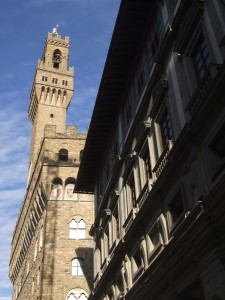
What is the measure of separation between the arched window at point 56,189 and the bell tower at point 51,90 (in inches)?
686

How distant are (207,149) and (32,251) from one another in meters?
30.1

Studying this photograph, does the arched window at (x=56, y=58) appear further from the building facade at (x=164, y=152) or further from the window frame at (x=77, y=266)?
the building facade at (x=164, y=152)

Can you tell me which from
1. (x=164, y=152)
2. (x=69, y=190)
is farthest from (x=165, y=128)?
(x=69, y=190)

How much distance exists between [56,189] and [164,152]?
2280 centimetres

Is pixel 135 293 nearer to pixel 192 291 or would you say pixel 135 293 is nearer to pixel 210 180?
pixel 192 291

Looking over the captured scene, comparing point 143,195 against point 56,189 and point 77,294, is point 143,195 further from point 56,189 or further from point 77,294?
point 56,189

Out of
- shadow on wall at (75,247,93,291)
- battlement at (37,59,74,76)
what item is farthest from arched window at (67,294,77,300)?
battlement at (37,59,74,76)

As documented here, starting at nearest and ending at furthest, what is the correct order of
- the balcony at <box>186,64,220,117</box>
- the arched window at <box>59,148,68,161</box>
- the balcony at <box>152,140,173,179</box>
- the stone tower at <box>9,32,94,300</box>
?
1. the balcony at <box>186,64,220,117</box>
2. the balcony at <box>152,140,173,179</box>
3. the stone tower at <box>9,32,94,300</box>
4. the arched window at <box>59,148,68,161</box>

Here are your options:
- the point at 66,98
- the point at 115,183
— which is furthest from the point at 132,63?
the point at 66,98

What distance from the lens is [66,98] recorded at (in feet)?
196

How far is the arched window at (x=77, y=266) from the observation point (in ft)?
101

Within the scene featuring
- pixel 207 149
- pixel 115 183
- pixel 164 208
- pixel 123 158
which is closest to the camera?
pixel 207 149

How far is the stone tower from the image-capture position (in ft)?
99.0

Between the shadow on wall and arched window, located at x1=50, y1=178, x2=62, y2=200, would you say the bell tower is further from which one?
the shadow on wall
